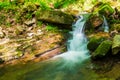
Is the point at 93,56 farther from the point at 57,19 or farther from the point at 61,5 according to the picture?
the point at 61,5

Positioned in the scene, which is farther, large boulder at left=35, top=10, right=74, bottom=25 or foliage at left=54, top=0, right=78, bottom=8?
foliage at left=54, top=0, right=78, bottom=8

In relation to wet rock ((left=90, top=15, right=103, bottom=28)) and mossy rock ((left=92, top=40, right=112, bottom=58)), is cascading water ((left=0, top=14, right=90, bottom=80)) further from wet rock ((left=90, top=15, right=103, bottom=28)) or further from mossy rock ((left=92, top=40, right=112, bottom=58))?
wet rock ((left=90, top=15, right=103, bottom=28))

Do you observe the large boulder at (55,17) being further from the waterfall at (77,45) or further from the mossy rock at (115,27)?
the mossy rock at (115,27)

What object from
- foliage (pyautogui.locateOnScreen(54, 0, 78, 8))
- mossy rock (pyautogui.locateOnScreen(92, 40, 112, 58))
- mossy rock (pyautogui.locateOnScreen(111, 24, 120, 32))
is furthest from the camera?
foliage (pyautogui.locateOnScreen(54, 0, 78, 8))

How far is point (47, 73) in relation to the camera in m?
8.89

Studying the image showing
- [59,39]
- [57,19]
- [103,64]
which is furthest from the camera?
[57,19]

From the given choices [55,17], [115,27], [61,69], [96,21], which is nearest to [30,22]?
[55,17]

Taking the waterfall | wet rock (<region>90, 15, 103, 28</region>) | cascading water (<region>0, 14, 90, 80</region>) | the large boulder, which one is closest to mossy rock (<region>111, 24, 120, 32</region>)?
wet rock (<region>90, 15, 103, 28</region>)

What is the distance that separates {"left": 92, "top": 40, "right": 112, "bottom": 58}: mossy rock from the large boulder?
399 centimetres

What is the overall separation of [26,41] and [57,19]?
214 cm

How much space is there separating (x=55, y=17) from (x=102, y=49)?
4542 millimetres

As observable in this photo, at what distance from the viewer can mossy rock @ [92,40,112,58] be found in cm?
893

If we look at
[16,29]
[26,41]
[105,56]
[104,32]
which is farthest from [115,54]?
[16,29]

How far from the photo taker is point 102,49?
29.3 ft
